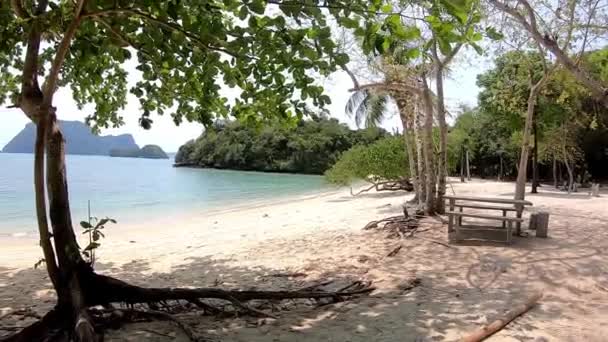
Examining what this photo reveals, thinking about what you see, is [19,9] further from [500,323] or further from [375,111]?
[375,111]

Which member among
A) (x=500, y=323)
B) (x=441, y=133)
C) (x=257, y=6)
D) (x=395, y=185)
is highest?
(x=257, y=6)

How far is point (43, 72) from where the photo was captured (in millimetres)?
5945

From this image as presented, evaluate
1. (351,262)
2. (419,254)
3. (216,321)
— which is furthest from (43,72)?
(419,254)

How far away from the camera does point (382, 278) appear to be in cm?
561

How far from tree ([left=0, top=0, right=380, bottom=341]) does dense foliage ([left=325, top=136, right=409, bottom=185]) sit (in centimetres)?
1932

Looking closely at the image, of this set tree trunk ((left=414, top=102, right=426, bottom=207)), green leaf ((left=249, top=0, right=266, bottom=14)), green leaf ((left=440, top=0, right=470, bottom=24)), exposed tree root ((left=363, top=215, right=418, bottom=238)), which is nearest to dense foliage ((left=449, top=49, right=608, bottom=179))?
tree trunk ((left=414, top=102, right=426, bottom=207))

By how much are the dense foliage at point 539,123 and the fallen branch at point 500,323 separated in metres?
2.99

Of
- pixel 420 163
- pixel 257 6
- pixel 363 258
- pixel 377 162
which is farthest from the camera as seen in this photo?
pixel 377 162

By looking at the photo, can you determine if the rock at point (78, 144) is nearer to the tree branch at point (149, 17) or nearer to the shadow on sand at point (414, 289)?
the shadow on sand at point (414, 289)

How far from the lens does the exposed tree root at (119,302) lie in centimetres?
352

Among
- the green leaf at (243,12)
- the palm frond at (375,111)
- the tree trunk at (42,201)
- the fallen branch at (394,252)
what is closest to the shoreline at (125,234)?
the tree trunk at (42,201)

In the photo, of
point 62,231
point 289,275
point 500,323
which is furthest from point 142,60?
point 500,323

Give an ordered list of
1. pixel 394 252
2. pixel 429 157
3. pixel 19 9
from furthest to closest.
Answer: pixel 429 157, pixel 394 252, pixel 19 9

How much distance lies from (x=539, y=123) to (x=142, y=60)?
20.6m
